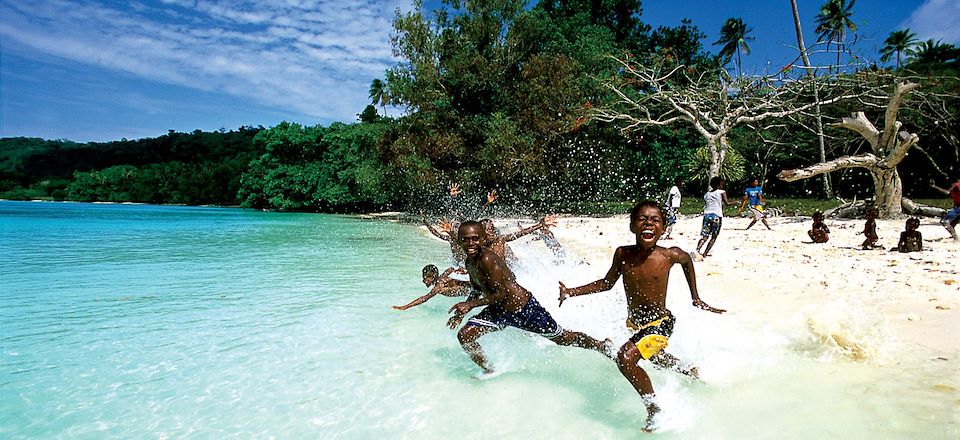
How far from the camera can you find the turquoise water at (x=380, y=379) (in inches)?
148

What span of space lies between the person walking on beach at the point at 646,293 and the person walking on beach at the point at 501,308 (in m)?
0.53

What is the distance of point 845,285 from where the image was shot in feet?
24.4

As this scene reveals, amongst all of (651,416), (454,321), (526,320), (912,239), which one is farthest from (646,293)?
(912,239)

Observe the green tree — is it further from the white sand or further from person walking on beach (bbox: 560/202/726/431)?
person walking on beach (bbox: 560/202/726/431)

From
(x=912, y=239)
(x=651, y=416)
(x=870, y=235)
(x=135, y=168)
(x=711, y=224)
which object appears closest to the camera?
(x=651, y=416)

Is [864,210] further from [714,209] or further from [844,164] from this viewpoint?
[714,209]

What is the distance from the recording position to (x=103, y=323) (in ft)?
22.3

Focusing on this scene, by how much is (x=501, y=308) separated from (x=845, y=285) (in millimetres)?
5643

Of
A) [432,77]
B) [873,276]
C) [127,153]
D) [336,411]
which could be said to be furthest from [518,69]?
[127,153]

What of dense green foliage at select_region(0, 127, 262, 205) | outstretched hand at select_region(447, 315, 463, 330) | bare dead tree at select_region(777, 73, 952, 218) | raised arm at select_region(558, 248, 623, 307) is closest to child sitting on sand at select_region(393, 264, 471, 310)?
outstretched hand at select_region(447, 315, 463, 330)

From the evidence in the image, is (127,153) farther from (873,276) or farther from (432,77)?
(873,276)

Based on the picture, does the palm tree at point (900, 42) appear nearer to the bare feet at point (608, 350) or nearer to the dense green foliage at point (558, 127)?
the dense green foliage at point (558, 127)

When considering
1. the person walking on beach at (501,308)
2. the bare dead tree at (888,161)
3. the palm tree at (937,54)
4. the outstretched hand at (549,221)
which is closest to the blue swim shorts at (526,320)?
the person walking on beach at (501,308)

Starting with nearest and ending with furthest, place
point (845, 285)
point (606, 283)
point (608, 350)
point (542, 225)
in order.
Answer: point (606, 283) → point (608, 350) → point (542, 225) → point (845, 285)
